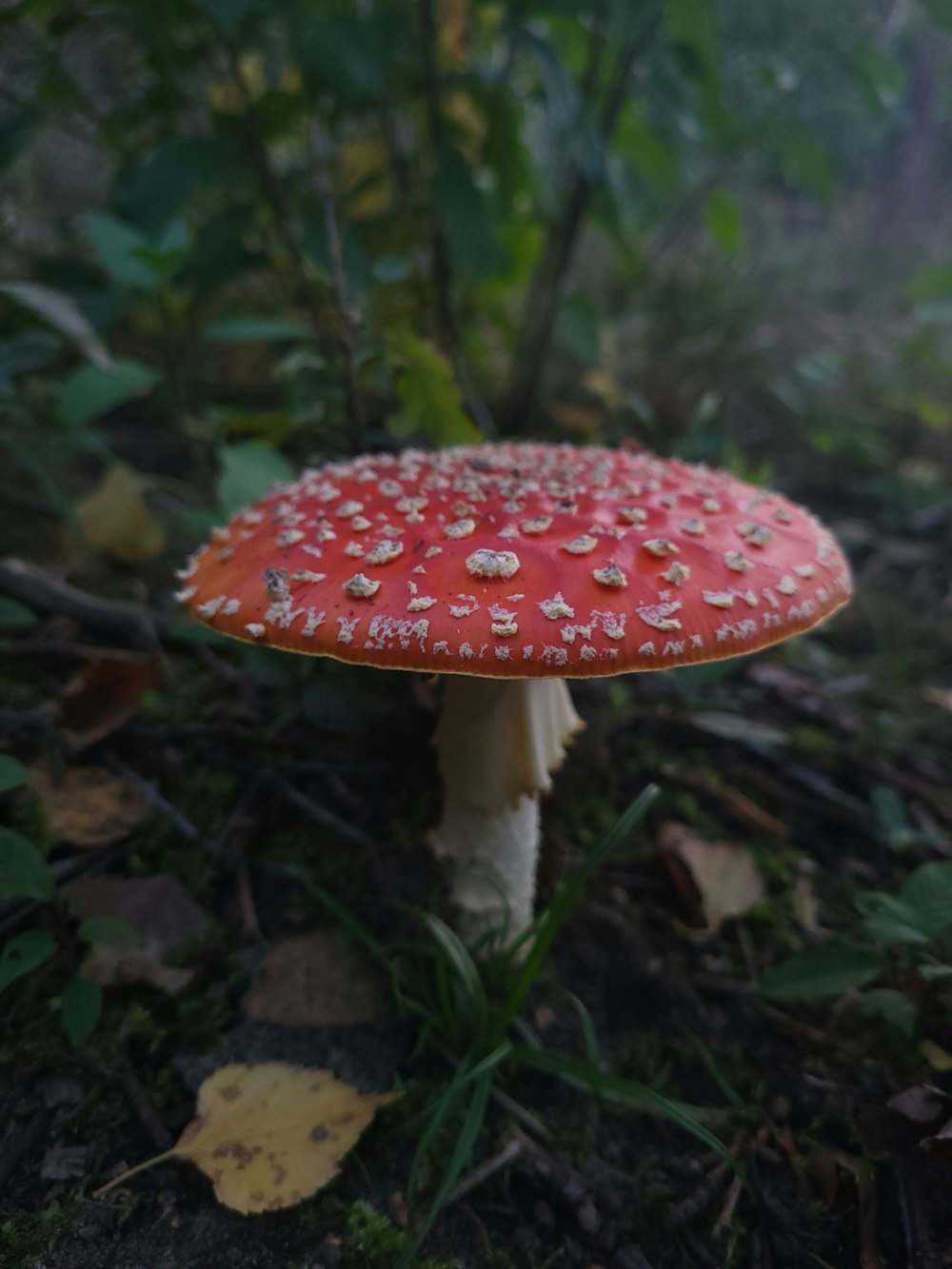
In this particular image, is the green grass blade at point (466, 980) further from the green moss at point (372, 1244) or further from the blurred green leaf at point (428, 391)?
the blurred green leaf at point (428, 391)

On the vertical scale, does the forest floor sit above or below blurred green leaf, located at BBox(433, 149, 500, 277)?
below

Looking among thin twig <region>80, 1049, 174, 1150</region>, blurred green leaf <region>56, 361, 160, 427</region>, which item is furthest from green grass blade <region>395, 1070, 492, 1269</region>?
blurred green leaf <region>56, 361, 160, 427</region>

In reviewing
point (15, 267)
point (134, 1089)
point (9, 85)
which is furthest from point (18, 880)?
point (15, 267)

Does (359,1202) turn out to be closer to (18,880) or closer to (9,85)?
(18,880)

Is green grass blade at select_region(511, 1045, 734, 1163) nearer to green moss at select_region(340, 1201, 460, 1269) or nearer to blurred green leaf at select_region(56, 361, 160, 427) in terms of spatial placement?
green moss at select_region(340, 1201, 460, 1269)

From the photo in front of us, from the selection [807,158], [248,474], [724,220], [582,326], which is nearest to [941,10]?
[807,158]

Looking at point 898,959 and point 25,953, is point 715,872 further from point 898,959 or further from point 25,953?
point 25,953

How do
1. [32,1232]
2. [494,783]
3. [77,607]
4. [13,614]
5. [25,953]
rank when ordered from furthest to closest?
[77,607] < [494,783] < [13,614] < [25,953] < [32,1232]
